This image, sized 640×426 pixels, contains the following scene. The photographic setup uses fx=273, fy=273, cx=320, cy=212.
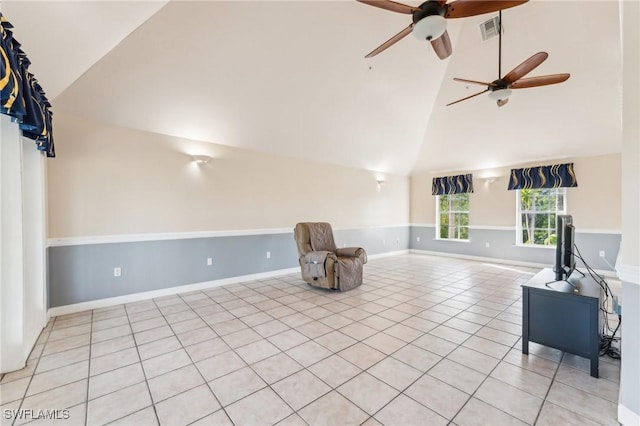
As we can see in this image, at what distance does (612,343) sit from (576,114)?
4004 millimetres

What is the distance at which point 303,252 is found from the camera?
4.50 m

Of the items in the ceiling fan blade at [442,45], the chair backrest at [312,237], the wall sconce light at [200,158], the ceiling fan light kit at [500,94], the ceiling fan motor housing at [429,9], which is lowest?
the chair backrest at [312,237]

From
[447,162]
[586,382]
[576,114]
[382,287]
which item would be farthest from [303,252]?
[576,114]

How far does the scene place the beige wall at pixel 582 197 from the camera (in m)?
5.15

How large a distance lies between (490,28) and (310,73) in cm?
262

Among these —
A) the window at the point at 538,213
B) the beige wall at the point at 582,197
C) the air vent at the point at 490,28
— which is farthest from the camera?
the window at the point at 538,213

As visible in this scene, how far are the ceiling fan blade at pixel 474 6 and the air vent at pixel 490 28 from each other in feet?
7.55

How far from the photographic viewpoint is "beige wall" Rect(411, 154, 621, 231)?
5.15 meters

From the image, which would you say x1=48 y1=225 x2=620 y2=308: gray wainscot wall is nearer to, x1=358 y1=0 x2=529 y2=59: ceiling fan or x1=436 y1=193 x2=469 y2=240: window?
x1=436 y1=193 x2=469 y2=240: window

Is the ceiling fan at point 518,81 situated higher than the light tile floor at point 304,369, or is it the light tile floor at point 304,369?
the ceiling fan at point 518,81

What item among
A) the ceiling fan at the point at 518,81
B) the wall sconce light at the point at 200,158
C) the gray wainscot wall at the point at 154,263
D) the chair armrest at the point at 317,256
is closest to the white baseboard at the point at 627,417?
the ceiling fan at the point at 518,81

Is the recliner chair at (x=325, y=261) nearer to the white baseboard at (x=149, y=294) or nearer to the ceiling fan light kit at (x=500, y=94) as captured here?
the white baseboard at (x=149, y=294)

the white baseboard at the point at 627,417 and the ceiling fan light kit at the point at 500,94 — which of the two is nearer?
the white baseboard at the point at 627,417

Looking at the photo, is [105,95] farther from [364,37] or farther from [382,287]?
[382,287]
